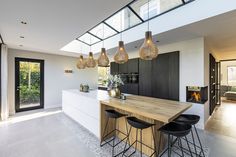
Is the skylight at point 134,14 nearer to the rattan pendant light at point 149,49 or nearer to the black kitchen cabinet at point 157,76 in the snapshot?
the rattan pendant light at point 149,49

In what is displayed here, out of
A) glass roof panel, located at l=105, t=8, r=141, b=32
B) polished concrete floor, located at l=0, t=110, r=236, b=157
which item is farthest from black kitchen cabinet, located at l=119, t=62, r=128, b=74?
polished concrete floor, located at l=0, t=110, r=236, b=157

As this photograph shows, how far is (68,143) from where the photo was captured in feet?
9.15

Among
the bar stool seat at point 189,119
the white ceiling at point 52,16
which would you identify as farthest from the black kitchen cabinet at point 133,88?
the white ceiling at point 52,16

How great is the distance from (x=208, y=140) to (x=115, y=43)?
3819mm

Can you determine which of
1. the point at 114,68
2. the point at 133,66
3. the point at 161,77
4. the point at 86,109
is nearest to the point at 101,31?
the point at 133,66

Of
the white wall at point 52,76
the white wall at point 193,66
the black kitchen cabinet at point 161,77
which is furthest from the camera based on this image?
the white wall at point 52,76

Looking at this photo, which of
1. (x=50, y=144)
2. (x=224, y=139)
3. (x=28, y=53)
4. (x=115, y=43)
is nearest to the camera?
(x=50, y=144)

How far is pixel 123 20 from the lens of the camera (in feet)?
13.5

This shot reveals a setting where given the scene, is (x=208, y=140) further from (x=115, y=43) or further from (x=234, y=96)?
(x=234, y=96)

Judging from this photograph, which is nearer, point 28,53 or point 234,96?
point 28,53

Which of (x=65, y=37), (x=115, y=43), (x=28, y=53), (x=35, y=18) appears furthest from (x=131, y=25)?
(x=28, y=53)

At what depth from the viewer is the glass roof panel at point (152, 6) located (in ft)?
9.91

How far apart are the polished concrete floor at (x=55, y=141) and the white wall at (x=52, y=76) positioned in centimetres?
190

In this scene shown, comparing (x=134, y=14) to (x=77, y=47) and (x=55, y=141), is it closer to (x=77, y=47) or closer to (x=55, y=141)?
(x=77, y=47)
